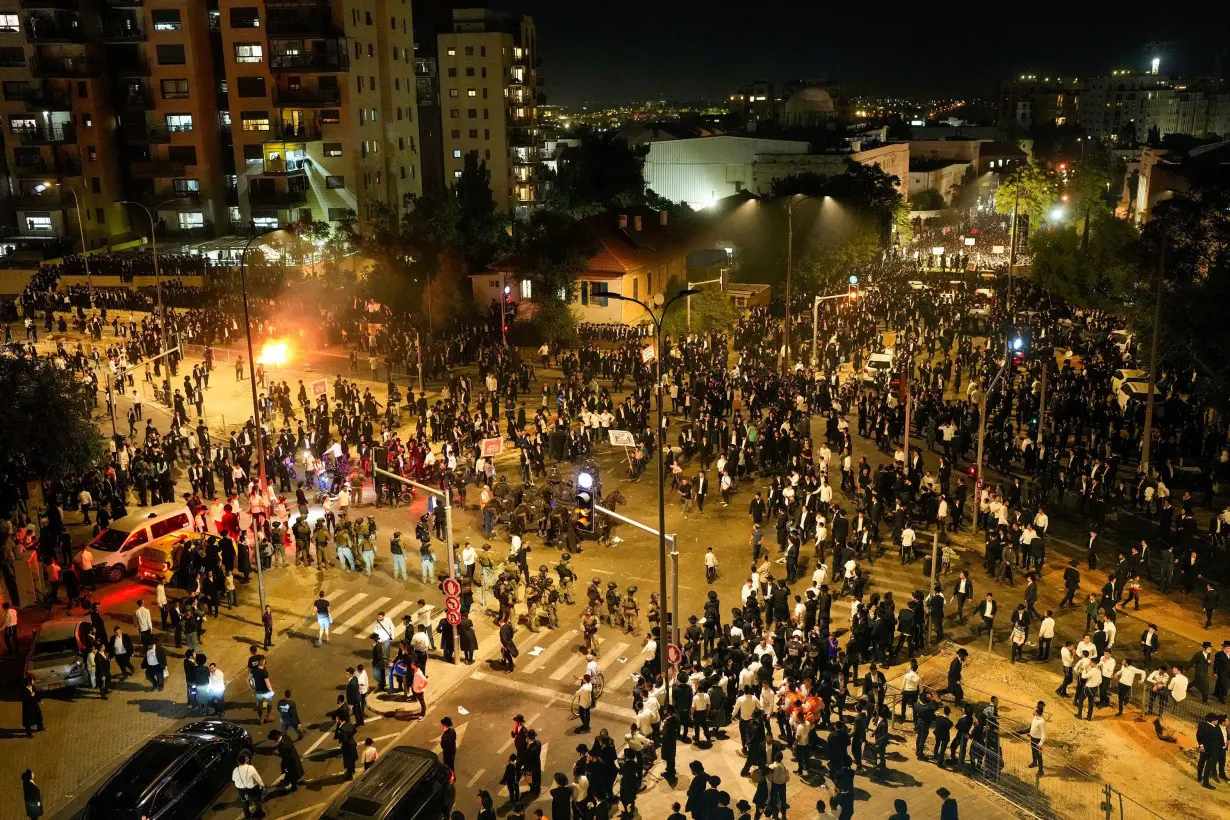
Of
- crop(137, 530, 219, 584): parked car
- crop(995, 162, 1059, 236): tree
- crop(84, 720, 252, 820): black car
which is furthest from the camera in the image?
crop(995, 162, 1059, 236): tree

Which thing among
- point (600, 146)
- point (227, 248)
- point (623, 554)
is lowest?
point (623, 554)

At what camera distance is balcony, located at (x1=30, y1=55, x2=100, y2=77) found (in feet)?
211

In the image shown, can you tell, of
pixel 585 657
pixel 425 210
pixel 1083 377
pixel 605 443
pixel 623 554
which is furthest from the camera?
pixel 425 210

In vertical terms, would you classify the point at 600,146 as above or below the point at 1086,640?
above

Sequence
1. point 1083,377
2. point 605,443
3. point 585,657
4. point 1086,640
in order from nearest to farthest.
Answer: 1. point 1086,640
2. point 585,657
3. point 605,443
4. point 1083,377

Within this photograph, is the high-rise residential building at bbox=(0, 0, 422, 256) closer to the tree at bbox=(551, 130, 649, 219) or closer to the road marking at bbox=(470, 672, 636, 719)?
the tree at bbox=(551, 130, 649, 219)

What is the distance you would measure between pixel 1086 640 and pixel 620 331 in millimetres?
30727

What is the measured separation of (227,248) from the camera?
59.0 m

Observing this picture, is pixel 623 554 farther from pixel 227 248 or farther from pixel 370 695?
pixel 227 248

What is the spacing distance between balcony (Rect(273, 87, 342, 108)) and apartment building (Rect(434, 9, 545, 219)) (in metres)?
20.4

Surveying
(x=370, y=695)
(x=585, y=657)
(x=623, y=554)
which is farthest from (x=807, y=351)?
(x=370, y=695)

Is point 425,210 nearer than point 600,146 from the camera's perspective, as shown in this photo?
Yes

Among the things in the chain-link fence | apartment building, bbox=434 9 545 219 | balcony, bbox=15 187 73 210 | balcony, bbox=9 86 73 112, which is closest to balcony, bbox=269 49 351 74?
balcony, bbox=9 86 73 112

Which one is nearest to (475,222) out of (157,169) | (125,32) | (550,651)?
(157,169)
